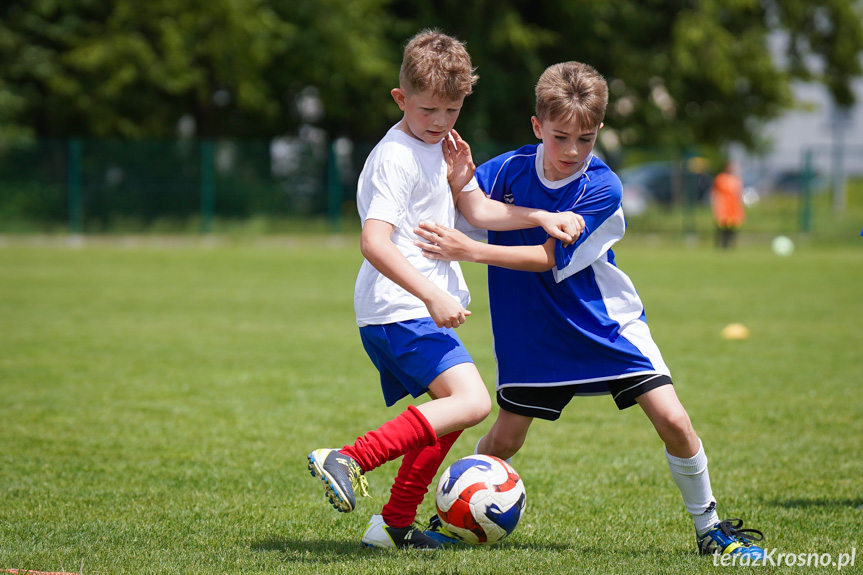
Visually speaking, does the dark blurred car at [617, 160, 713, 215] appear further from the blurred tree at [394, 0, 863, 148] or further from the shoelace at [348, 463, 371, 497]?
the shoelace at [348, 463, 371, 497]

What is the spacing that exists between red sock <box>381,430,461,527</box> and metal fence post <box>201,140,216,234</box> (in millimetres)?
21101

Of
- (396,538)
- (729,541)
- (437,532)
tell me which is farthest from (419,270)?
(729,541)

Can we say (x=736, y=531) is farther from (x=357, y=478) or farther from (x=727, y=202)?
(x=727, y=202)

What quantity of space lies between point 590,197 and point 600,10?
23096mm

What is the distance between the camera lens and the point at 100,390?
690 centimetres

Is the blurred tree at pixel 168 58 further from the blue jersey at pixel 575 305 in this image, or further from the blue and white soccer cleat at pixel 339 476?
the blue and white soccer cleat at pixel 339 476

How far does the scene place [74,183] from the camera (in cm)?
2316

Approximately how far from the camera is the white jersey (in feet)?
10.8

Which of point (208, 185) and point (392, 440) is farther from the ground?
point (208, 185)

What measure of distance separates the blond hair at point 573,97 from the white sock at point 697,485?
130cm

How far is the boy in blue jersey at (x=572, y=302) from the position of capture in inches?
134

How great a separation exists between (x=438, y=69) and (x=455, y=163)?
40cm

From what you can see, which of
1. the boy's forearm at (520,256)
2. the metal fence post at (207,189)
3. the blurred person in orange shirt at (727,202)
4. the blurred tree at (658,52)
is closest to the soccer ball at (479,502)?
the boy's forearm at (520,256)

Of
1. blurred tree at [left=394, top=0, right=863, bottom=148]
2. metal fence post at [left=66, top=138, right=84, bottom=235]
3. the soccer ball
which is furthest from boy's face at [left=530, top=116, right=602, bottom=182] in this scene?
blurred tree at [left=394, top=0, right=863, bottom=148]
